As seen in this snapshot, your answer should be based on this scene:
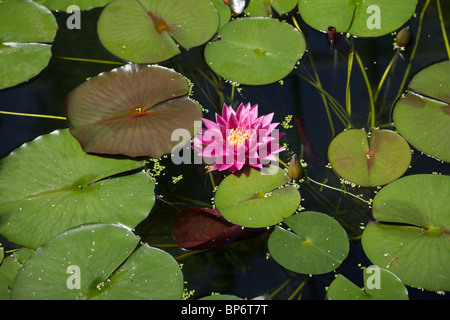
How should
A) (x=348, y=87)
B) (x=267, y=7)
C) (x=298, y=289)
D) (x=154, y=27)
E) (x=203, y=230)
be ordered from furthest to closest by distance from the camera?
(x=267, y=7) → (x=154, y=27) → (x=348, y=87) → (x=203, y=230) → (x=298, y=289)

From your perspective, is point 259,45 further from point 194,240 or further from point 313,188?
point 194,240

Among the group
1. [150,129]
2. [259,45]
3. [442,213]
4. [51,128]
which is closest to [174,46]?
[259,45]

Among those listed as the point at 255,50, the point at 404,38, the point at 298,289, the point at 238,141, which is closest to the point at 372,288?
the point at 298,289

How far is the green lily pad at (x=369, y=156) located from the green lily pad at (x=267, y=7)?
125 centimetres

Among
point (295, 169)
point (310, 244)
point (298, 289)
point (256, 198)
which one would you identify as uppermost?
point (295, 169)

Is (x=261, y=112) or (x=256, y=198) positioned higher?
(x=261, y=112)

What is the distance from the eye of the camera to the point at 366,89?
10.0ft

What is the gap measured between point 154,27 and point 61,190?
56.8 inches

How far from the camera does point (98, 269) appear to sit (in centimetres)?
216

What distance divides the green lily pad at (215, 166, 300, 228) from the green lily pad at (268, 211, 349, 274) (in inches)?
3.2

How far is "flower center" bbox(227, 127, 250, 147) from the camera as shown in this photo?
2.57 metres

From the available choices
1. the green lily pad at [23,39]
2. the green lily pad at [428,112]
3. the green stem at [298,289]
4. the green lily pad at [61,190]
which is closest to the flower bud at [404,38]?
the green lily pad at [428,112]

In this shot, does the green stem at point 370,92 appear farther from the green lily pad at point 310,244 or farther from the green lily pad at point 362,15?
the green lily pad at point 310,244

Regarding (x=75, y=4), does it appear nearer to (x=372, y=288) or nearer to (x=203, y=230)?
(x=203, y=230)
